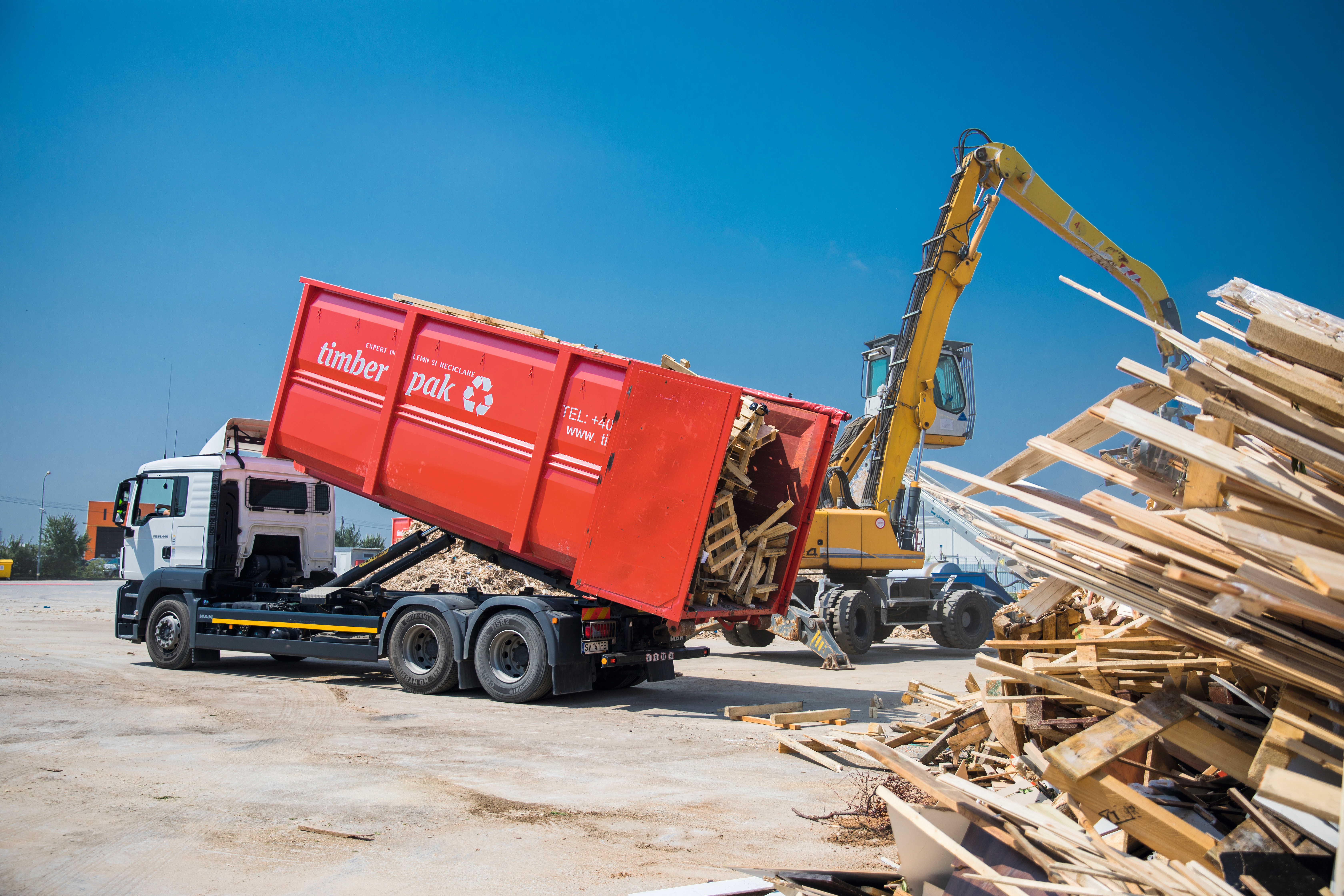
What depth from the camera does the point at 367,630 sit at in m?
10.4

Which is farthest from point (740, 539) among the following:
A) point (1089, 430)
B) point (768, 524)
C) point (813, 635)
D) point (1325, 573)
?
point (1325, 573)

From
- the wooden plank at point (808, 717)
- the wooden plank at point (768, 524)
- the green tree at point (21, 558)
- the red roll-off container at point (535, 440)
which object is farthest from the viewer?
the green tree at point (21, 558)

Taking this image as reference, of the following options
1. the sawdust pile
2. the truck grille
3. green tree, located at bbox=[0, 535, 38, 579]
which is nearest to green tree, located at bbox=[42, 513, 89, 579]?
green tree, located at bbox=[0, 535, 38, 579]

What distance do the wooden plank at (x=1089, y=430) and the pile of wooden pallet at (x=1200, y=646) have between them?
0.01 m

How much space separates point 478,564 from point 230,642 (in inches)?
349

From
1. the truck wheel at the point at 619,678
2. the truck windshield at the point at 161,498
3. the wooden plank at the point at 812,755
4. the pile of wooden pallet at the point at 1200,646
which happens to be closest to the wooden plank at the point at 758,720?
the wooden plank at the point at 812,755

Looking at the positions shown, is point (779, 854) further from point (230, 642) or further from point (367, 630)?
point (230, 642)

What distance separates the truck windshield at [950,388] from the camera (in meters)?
16.0

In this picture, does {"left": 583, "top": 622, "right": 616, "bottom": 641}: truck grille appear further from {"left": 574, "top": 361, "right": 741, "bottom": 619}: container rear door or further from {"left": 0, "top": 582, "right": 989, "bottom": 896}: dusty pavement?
{"left": 0, "top": 582, "right": 989, "bottom": 896}: dusty pavement

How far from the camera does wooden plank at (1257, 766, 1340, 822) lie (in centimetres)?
268

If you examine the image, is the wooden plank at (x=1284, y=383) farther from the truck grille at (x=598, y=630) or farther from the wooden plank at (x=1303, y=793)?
the truck grille at (x=598, y=630)

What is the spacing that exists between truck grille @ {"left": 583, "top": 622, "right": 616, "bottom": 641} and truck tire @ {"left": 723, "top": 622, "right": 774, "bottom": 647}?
5256mm

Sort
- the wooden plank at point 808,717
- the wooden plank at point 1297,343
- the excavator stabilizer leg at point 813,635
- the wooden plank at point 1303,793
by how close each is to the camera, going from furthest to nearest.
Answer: the excavator stabilizer leg at point 813,635 < the wooden plank at point 808,717 < the wooden plank at point 1297,343 < the wooden plank at point 1303,793

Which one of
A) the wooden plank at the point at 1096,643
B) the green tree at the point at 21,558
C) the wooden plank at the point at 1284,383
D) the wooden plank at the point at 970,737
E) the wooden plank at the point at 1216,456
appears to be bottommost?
the green tree at the point at 21,558
